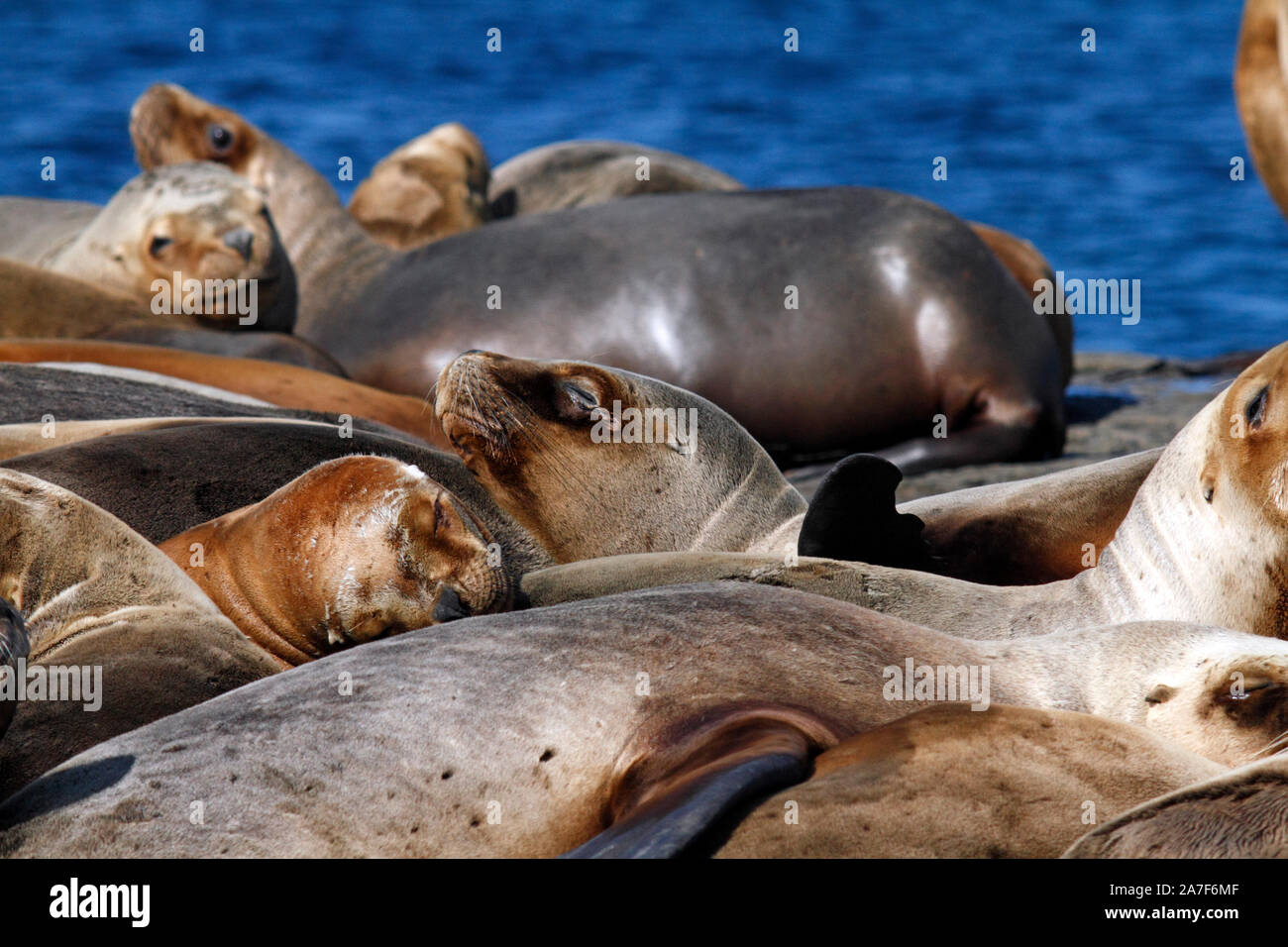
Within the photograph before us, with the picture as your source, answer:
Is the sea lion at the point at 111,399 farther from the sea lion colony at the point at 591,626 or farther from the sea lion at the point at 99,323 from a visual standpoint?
the sea lion at the point at 99,323

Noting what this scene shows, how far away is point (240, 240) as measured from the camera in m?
5.82

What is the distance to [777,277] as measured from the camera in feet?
19.9

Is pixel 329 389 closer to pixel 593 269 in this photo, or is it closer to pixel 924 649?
pixel 593 269

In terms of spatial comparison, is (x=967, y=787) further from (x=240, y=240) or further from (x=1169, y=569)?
(x=240, y=240)

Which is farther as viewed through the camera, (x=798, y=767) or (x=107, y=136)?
(x=107, y=136)

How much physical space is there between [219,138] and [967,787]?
5775mm

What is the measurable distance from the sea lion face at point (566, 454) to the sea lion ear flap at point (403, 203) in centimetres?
439

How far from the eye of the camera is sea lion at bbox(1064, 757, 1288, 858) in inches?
71.0

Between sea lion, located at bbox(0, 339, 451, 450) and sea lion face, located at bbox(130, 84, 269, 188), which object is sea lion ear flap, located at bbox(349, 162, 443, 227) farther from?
sea lion, located at bbox(0, 339, 451, 450)

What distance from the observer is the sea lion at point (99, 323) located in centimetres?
543

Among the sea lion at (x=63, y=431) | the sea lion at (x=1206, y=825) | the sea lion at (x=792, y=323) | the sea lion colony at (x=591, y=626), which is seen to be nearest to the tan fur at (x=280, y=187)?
the sea lion at (x=792, y=323)

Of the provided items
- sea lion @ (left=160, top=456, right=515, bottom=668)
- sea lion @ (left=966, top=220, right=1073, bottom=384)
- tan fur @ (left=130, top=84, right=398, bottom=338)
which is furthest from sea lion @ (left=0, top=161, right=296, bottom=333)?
sea lion @ (left=160, top=456, right=515, bottom=668)
